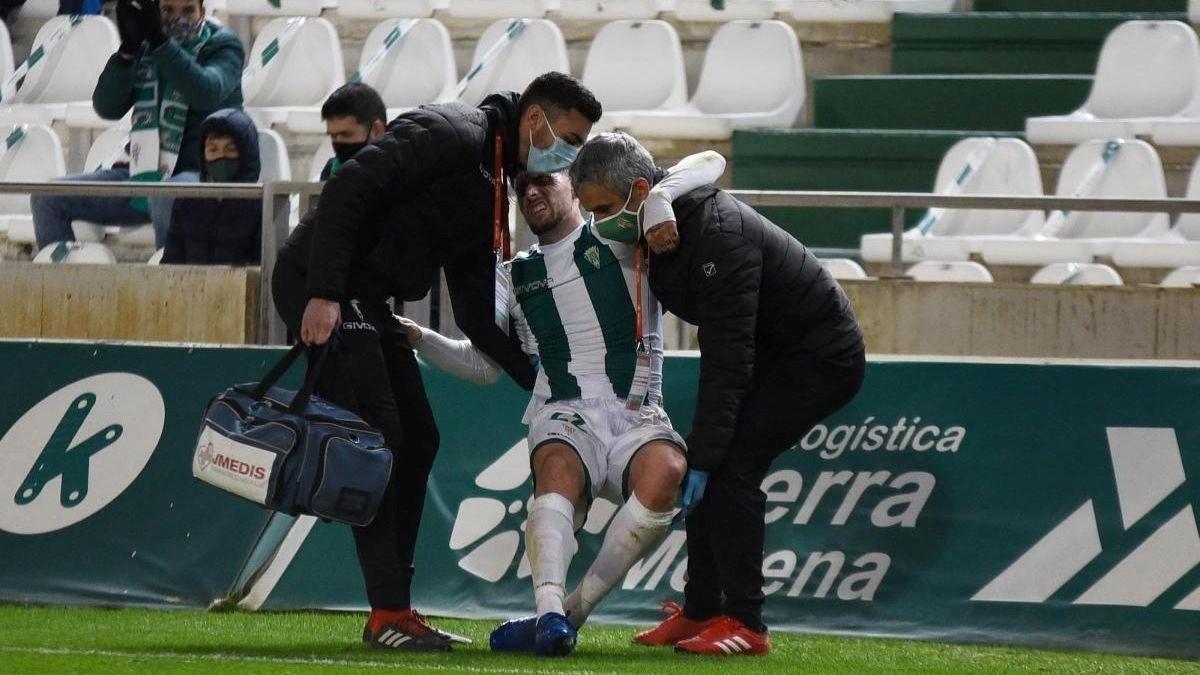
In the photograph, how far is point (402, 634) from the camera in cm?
521

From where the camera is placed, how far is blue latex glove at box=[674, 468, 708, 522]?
5133mm

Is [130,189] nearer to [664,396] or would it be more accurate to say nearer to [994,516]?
[664,396]

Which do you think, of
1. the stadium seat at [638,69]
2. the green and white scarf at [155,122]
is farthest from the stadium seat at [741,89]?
the green and white scarf at [155,122]

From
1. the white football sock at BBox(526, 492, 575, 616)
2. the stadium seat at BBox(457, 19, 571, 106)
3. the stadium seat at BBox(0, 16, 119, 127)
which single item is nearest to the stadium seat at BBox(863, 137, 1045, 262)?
the stadium seat at BBox(457, 19, 571, 106)

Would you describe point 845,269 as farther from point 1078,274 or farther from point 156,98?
point 156,98

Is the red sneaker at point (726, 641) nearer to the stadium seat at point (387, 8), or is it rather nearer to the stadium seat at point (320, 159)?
the stadium seat at point (320, 159)

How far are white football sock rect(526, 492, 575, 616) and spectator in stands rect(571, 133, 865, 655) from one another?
35 cm

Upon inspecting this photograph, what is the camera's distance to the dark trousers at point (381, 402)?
519 cm

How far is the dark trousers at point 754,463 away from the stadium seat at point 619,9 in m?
6.72

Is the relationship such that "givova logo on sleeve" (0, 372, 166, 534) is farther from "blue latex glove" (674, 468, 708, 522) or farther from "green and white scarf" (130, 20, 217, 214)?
"blue latex glove" (674, 468, 708, 522)

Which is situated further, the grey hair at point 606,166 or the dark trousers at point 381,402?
the dark trousers at point 381,402

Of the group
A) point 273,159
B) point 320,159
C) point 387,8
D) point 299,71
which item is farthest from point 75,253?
point 387,8

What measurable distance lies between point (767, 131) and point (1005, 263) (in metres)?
1.89

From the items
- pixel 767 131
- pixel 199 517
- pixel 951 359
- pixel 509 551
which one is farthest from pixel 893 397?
pixel 767 131
